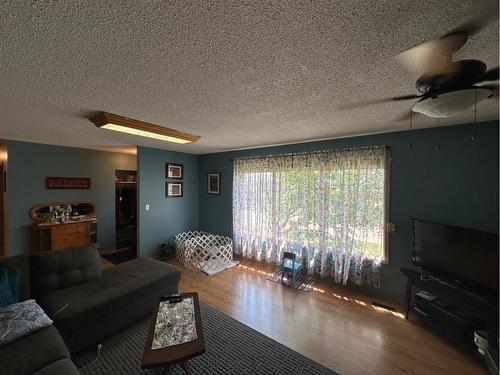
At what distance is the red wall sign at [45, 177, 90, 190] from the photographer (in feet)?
13.3

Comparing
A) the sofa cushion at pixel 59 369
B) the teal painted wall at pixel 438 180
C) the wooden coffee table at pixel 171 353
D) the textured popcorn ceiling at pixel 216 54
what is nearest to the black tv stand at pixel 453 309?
the teal painted wall at pixel 438 180

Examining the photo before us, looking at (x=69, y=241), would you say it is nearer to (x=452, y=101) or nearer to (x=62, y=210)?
(x=62, y=210)

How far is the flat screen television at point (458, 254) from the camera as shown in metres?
1.87

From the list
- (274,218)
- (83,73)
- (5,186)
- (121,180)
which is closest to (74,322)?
(83,73)

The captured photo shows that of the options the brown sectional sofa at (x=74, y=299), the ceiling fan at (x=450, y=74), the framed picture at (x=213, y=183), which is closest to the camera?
the ceiling fan at (x=450, y=74)

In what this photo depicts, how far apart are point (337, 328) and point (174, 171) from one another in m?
3.97

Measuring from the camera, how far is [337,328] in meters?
2.30

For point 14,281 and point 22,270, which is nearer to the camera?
point 14,281

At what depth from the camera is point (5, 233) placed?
3.61 m

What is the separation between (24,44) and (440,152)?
3693 mm

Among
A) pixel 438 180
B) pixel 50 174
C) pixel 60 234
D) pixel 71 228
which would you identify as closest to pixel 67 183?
pixel 50 174

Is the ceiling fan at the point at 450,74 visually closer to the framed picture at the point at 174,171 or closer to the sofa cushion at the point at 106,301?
the sofa cushion at the point at 106,301

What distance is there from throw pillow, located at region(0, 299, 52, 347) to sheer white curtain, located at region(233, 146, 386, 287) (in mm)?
2983

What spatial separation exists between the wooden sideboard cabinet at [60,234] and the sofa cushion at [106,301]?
87.9 inches
